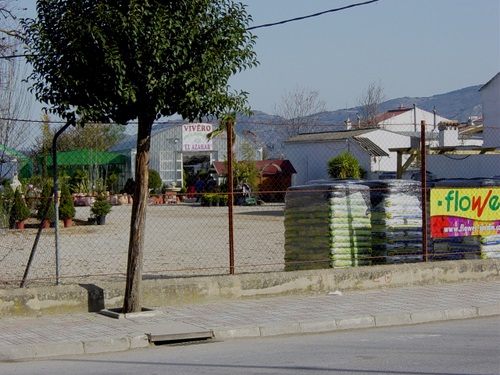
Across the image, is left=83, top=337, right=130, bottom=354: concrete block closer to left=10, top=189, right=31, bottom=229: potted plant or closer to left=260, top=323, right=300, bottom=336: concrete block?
left=260, top=323, right=300, bottom=336: concrete block

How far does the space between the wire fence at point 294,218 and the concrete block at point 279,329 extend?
209 cm

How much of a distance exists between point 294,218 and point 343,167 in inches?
1159

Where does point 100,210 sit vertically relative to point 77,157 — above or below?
below

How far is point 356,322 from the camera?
1096 centimetres

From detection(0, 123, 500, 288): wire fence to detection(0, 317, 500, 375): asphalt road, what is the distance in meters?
2.70

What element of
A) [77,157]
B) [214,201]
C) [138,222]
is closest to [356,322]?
[138,222]

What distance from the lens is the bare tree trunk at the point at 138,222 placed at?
433 inches

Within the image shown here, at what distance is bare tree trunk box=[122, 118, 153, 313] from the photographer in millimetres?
11000

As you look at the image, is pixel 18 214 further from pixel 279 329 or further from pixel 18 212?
pixel 279 329

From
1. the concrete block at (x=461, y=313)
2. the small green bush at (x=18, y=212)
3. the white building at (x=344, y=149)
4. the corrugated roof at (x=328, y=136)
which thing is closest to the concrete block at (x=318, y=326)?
the concrete block at (x=461, y=313)


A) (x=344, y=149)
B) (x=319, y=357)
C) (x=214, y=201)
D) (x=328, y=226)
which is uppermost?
(x=344, y=149)

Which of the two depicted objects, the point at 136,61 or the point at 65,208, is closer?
the point at 136,61

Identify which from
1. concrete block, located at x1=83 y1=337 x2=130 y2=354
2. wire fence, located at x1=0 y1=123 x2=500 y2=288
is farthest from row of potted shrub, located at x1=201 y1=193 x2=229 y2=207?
concrete block, located at x1=83 y1=337 x2=130 y2=354

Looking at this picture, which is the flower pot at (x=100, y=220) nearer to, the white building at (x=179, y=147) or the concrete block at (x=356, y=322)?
the concrete block at (x=356, y=322)
